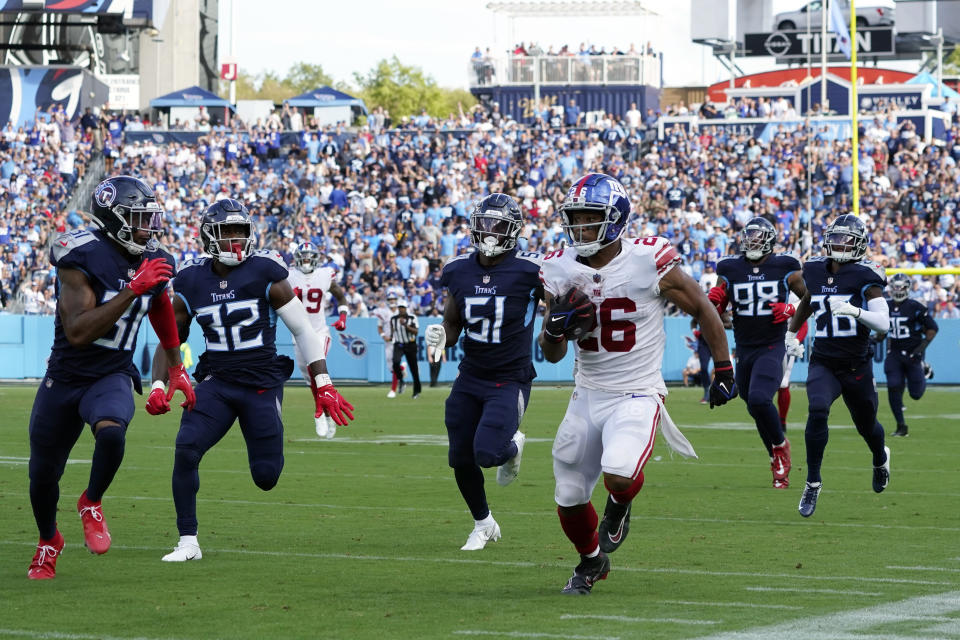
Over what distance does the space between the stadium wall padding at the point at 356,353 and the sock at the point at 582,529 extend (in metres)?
19.4

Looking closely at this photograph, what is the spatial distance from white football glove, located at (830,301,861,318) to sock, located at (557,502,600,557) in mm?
3176

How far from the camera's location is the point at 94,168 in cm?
3447

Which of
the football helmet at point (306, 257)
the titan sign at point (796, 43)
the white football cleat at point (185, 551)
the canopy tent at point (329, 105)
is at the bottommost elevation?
the white football cleat at point (185, 551)

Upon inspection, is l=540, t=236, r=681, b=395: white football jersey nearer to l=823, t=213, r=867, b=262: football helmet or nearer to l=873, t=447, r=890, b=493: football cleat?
l=823, t=213, r=867, b=262: football helmet

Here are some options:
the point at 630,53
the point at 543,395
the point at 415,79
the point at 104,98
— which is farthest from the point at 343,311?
the point at 415,79

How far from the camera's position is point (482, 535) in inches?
311

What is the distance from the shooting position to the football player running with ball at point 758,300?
11.1 m

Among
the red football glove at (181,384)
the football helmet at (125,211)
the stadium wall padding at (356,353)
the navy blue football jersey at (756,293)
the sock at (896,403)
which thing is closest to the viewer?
the football helmet at (125,211)

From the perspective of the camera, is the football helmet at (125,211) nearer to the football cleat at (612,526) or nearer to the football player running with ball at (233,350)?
the football player running with ball at (233,350)

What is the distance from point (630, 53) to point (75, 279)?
43347mm

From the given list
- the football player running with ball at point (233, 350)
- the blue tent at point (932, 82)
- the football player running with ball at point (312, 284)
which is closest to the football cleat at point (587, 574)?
the football player running with ball at point (233, 350)

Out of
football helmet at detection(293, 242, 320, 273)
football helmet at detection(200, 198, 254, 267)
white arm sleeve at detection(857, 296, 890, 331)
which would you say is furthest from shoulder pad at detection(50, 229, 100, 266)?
football helmet at detection(293, 242, 320, 273)

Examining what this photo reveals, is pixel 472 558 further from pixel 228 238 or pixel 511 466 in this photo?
pixel 228 238

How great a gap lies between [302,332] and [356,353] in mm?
20114
